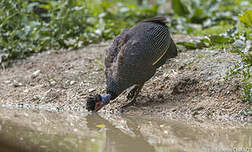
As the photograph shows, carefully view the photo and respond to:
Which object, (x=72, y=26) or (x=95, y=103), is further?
(x=72, y=26)

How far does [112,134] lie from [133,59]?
1216 mm

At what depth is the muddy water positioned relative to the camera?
387 cm

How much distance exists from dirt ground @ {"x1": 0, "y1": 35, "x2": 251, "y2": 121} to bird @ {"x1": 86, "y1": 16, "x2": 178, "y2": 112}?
1.19ft

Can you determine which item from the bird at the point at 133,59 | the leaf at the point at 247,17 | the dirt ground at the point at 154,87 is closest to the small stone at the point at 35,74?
the dirt ground at the point at 154,87

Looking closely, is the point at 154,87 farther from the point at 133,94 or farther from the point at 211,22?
the point at 211,22

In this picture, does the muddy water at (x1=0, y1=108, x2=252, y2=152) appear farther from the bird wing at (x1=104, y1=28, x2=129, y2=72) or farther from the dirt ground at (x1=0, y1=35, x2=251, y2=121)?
the bird wing at (x1=104, y1=28, x2=129, y2=72)

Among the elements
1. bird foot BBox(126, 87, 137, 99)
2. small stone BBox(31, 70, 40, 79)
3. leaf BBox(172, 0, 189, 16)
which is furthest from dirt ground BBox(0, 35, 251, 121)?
leaf BBox(172, 0, 189, 16)

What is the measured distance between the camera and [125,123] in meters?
4.96

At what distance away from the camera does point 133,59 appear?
5273 mm

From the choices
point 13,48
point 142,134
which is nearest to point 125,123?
point 142,134

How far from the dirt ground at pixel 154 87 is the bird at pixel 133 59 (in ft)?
1.19

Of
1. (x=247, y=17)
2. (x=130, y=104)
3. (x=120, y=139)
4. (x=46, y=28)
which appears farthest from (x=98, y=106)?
(x=46, y=28)

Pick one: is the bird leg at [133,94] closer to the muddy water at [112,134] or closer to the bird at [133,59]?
the bird at [133,59]

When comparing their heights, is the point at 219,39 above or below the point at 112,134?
above
